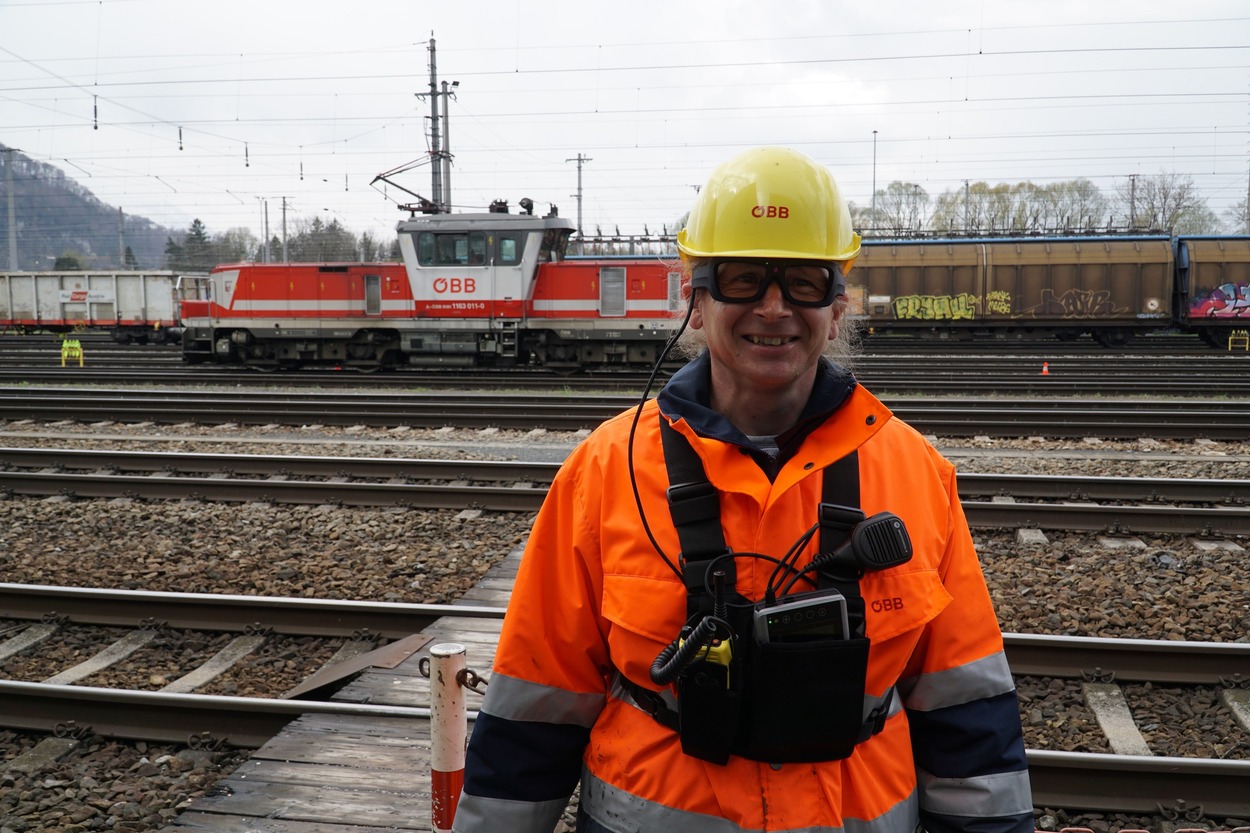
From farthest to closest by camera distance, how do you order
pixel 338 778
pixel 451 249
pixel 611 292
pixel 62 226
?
1. pixel 62 226
2. pixel 451 249
3. pixel 611 292
4. pixel 338 778

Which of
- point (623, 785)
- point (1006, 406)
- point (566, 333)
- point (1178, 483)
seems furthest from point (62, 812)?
point (566, 333)

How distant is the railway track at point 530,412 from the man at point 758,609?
10.6m

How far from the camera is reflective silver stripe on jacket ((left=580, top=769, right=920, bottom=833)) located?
1671mm

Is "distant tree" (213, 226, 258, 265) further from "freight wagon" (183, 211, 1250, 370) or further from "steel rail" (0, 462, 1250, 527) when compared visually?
"steel rail" (0, 462, 1250, 527)

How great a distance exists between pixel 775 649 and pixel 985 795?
1.73 feet

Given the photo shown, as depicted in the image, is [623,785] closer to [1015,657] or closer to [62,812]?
[62,812]

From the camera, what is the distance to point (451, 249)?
20203 mm

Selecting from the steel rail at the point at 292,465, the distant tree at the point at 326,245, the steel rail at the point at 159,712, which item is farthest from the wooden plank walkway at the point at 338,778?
the distant tree at the point at 326,245

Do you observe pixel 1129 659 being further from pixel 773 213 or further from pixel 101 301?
pixel 101 301

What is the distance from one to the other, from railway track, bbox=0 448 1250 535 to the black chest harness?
20.9ft

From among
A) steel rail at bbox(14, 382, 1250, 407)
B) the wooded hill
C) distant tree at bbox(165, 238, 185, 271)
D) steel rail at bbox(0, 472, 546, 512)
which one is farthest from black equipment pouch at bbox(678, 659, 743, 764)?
the wooded hill

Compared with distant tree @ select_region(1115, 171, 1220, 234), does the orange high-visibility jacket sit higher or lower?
lower

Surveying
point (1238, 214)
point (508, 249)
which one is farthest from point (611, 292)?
point (1238, 214)

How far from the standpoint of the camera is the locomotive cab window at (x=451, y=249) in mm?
20016
